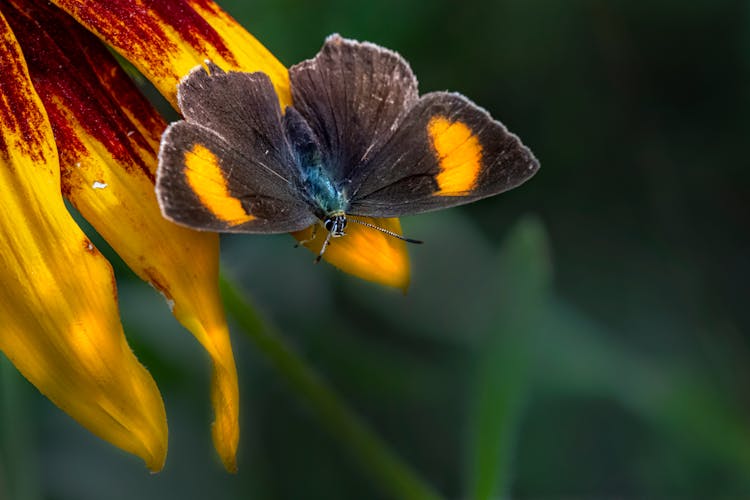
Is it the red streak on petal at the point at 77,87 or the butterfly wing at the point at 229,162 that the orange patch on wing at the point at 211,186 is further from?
the red streak on petal at the point at 77,87

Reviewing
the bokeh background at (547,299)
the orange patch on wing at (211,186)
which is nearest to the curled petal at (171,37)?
the orange patch on wing at (211,186)

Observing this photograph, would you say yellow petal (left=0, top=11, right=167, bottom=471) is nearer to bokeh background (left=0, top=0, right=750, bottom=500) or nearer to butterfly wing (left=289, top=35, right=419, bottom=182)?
butterfly wing (left=289, top=35, right=419, bottom=182)

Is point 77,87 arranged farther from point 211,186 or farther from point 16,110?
point 211,186

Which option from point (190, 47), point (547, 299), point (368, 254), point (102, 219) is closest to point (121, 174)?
point (102, 219)

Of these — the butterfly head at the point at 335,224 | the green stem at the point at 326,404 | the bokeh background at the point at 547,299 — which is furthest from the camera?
the bokeh background at the point at 547,299

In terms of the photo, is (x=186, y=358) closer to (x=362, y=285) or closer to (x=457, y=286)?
(x=362, y=285)

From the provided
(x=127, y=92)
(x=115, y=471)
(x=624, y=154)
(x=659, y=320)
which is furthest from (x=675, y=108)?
(x=127, y=92)
